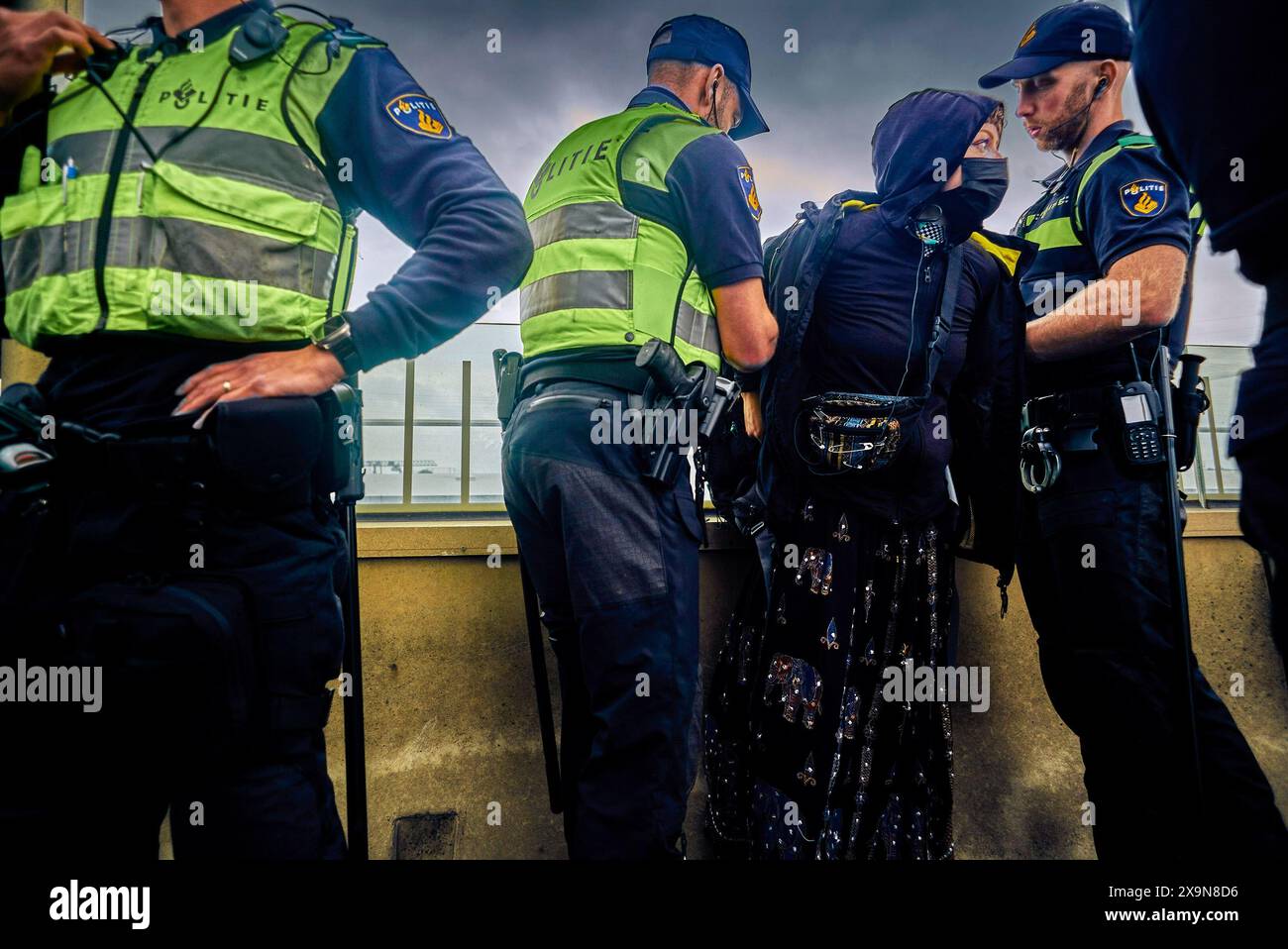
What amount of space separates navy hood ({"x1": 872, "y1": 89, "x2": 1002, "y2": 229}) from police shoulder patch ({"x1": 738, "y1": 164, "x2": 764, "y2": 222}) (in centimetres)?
40

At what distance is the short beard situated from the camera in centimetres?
177

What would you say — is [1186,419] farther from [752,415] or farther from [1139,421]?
[752,415]

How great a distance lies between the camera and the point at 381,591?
5.82 feet

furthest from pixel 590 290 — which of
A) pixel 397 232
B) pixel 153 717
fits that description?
pixel 153 717

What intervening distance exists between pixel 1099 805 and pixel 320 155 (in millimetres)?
2168

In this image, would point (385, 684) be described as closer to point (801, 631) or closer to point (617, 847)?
point (617, 847)

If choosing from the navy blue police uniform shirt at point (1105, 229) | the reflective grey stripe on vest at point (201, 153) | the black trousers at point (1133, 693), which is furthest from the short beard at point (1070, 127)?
the reflective grey stripe on vest at point (201, 153)

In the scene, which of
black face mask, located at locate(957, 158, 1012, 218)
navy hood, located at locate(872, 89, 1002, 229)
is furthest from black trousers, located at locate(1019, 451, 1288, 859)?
navy hood, located at locate(872, 89, 1002, 229)

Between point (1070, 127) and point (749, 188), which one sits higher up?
point (1070, 127)

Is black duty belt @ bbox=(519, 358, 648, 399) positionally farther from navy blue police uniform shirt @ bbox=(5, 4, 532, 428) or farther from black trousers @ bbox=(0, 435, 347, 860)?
black trousers @ bbox=(0, 435, 347, 860)

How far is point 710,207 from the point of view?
4.32ft

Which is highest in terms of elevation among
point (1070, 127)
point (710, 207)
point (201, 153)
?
Answer: point (1070, 127)

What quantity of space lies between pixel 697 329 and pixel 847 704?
98 centimetres
